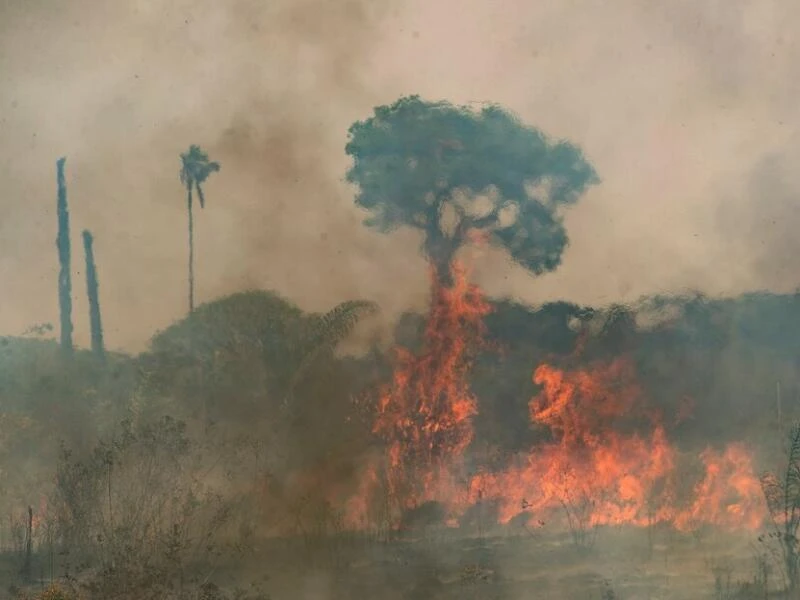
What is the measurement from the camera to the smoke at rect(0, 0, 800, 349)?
26.7 ft

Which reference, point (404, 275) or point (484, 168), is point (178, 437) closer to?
point (404, 275)

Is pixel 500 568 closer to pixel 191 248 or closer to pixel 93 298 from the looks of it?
pixel 191 248

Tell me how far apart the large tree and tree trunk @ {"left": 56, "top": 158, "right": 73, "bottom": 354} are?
2.77 meters

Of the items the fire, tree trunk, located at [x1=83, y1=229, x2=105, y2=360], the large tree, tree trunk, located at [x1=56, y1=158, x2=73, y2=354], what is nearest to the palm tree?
tree trunk, located at [x1=83, y1=229, x2=105, y2=360]

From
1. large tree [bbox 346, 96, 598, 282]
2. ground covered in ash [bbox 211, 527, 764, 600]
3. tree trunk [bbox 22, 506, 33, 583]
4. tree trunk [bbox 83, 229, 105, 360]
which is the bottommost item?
ground covered in ash [bbox 211, 527, 764, 600]

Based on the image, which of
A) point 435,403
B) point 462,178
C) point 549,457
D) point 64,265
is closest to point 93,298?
point 64,265

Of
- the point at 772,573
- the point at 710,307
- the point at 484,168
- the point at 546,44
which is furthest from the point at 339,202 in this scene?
the point at 772,573

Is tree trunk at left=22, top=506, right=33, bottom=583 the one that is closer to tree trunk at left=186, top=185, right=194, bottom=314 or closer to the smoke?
the smoke

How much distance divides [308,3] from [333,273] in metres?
2.65

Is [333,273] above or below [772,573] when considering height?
above

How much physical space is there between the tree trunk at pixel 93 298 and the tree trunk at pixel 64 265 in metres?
0.18

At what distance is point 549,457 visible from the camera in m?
7.98

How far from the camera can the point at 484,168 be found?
8070 mm

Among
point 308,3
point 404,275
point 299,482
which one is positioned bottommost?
point 299,482
